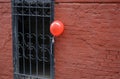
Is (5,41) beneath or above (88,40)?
beneath

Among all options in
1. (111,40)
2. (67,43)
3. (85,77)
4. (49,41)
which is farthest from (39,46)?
A: (111,40)

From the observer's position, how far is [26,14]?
4.99 meters

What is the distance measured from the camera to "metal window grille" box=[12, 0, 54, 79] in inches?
192

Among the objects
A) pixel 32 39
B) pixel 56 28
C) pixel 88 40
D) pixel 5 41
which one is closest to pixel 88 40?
pixel 88 40

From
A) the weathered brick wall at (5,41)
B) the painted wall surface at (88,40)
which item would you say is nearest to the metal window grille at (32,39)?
the weathered brick wall at (5,41)

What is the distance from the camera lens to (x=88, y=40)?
449 cm

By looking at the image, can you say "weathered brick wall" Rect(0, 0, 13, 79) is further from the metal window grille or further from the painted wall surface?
the painted wall surface

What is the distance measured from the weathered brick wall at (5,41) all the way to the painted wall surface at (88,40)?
3.30ft

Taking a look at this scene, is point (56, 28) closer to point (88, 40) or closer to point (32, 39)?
point (88, 40)

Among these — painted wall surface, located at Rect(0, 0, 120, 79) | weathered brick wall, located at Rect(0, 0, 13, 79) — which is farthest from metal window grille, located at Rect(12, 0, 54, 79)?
painted wall surface, located at Rect(0, 0, 120, 79)

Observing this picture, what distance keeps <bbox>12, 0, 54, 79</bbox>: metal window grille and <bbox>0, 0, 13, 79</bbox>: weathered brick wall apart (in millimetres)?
109

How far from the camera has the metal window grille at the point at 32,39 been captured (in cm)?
487

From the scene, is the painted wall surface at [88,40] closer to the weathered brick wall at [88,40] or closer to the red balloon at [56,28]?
the weathered brick wall at [88,40]

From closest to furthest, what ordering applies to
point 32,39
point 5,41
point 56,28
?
point 56,28 → point 32,39 → point 5,41
